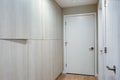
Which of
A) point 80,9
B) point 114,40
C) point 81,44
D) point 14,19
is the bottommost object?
point 81,44

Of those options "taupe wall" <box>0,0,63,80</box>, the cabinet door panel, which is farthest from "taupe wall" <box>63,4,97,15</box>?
the cabinet door panel

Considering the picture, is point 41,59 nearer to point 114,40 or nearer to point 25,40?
point 25,40

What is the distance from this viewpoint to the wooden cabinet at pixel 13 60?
1425 mm

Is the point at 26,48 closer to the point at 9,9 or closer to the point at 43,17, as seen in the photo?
the point at 9,9

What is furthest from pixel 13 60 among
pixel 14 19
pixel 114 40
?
pixel 114 40

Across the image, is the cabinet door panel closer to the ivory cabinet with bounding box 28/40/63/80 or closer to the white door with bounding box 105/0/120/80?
the ivory cabinet with bounding box 28/40/63/80

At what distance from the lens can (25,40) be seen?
6.23 ft

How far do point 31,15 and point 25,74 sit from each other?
3.52ft

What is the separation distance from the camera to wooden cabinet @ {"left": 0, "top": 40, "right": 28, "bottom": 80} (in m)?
1.43

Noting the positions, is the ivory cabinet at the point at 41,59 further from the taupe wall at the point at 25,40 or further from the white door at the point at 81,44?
the white door at the point at 81,44

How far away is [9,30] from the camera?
152 cm

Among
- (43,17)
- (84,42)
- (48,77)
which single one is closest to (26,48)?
(43,17)

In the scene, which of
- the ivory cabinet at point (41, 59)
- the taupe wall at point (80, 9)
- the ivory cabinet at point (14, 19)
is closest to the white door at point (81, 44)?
the taupe wall at point (80, 9)

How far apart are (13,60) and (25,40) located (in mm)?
428
